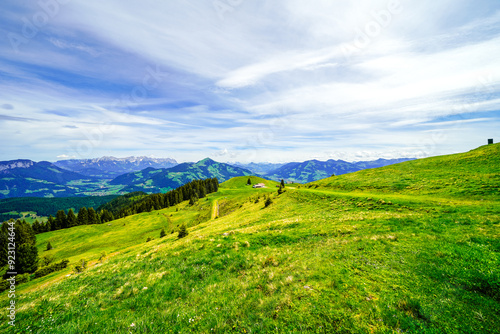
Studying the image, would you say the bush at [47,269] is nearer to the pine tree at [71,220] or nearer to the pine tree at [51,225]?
the pine tree at [71,220]

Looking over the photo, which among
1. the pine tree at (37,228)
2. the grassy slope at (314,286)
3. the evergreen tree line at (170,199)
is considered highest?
the grassy slope at (314,286)

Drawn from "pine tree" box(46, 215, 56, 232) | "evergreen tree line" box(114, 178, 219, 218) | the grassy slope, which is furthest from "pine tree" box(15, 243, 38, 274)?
"pine tree" box(46, 215, 56, 232)

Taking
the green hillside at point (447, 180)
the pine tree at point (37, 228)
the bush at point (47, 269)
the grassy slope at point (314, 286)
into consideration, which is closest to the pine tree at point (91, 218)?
the pine tree at point (37, 228)

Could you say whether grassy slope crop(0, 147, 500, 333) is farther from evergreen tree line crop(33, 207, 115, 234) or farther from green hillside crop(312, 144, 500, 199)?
evergreen tree line crop(33, 207, 115, 234)

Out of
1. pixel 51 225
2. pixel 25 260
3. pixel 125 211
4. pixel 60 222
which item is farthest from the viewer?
pixel 125 211

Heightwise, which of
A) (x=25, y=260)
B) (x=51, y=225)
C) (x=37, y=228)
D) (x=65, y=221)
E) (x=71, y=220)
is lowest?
(x=37, y=228)

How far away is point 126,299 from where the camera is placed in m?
10.8

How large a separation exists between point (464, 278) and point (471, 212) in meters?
15.5

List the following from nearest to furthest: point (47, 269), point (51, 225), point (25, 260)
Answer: point (47, 269) < point (25, 260) < point (51, 225)

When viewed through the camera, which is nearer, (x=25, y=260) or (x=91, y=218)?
(x=25, y=260)

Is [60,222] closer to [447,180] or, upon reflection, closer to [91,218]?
[91,218]

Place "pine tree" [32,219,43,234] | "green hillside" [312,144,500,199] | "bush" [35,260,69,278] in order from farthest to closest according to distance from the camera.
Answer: "pine tree" [32,219,43,234] < "bush" [35,260,69,278] < "green hillside" [312,144,500,199]

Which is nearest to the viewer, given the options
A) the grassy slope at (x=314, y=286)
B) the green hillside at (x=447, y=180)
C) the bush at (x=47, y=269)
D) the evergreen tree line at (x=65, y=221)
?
the grassy slope at (x=314, y=286)

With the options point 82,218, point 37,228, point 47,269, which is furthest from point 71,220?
point 47,269
